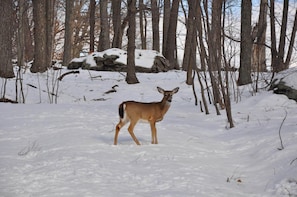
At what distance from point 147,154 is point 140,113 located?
3.14ft

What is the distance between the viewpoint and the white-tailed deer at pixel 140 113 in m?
6.45

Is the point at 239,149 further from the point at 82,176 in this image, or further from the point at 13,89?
the point at 13,89

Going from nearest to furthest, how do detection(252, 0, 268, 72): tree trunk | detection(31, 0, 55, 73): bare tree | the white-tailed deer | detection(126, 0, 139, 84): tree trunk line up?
the white-tailed deer < detection(252, 0, 268, 72): tree trunk < detection(126, 0, 139, 84): tree trunk < detection(31, 0, 55, 73): bare tree

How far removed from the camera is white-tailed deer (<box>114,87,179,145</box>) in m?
6.45

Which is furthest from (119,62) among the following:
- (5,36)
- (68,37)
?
(68,37)

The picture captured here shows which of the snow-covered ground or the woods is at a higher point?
the woods

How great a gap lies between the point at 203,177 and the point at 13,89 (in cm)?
937

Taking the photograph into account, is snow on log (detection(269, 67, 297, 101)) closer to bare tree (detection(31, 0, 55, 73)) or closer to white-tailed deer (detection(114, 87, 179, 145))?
white-tailed deer (detection(114, 87, 179, 145))

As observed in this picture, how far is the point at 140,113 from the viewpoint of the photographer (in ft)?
21.3

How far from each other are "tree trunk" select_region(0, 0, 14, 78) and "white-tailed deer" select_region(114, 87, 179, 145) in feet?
28.0

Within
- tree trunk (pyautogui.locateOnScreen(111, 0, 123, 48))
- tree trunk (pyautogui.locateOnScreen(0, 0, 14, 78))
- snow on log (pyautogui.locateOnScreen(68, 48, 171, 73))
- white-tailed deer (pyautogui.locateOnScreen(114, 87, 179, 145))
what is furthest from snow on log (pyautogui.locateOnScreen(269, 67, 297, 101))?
tree trunk (pyautogui.locateOnScreen(111, 0, 123, 48))

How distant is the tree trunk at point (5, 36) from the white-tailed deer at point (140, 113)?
8528 mm

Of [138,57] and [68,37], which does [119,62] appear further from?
[68,37]

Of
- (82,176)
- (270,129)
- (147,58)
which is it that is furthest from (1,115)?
(147,58)
